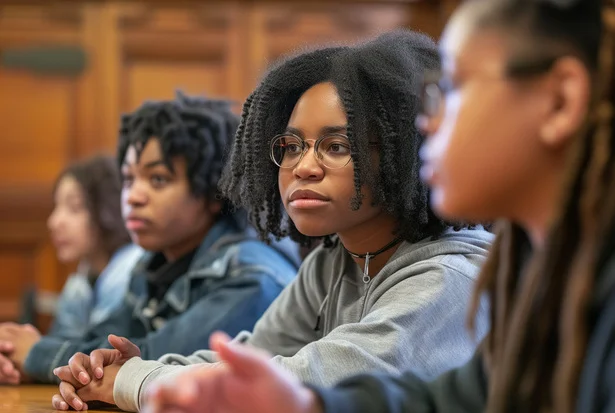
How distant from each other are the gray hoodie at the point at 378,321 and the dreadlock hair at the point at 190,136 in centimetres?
48

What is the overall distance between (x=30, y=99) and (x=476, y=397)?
3.02 meters

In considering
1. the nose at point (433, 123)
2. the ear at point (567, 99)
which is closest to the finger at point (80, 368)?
the nose at point (433, 123)

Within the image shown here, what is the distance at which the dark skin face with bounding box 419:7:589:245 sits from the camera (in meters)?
0.70

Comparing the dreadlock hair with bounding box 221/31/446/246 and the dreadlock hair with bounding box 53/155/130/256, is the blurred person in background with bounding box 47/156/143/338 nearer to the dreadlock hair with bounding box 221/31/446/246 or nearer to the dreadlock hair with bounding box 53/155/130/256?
the dreadlock hair with bounding box 53/155/130/256

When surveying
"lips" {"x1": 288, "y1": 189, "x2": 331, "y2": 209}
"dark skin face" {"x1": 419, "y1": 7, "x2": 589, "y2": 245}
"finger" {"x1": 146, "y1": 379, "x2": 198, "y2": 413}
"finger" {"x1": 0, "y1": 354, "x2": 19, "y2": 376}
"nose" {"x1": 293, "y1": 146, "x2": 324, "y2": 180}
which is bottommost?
"finger" {"x1": 0, "y1": 354, "x2": 19, "y2": 376}

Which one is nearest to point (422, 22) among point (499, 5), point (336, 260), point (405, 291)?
point (336, 260)

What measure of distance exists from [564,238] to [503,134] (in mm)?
92

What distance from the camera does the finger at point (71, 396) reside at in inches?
48.8

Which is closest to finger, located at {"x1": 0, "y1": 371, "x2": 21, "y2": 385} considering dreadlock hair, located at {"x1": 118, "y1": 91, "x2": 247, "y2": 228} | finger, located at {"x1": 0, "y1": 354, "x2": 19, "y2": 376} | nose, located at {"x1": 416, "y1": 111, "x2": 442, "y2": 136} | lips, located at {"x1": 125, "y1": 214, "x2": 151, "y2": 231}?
finger, located at {"x1": 0, "y1": 354, "x2": 19, "y2": 376}

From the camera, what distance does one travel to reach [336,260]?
137 cm

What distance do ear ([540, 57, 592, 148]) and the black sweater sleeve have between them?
23 centimetres

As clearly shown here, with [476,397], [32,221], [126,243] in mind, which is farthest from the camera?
[32,221]

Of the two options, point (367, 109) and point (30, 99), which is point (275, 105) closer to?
point (367, 109)

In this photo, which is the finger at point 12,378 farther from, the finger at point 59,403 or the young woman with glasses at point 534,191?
the young woman with glasses at point 534,191
